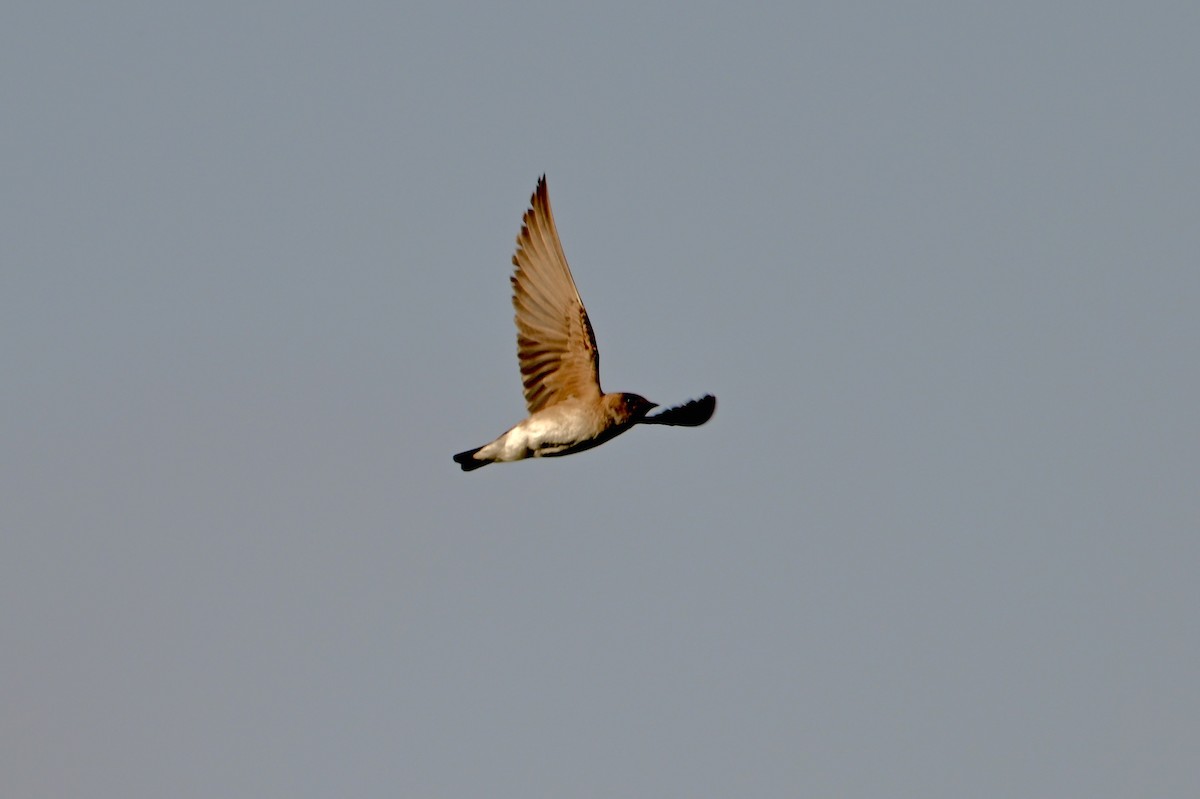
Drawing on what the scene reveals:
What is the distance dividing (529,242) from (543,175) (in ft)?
2.65

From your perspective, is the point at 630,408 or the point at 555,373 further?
the point at 555,373

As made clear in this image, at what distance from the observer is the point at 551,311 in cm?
3009

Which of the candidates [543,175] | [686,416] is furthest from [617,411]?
[543,175]

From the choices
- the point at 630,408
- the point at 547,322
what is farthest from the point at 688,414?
the point at 547,322

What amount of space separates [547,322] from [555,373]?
611 mm

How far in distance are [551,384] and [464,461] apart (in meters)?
1.42

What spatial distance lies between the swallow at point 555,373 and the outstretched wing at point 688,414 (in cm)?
1

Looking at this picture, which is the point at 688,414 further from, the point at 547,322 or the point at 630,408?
the point at 547,322

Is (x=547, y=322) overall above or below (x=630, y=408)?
above

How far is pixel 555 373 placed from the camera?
30312mm

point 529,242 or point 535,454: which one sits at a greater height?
point 529,242

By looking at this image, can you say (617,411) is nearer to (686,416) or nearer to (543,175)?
(686,416)

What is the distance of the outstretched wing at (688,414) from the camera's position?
97.9ft

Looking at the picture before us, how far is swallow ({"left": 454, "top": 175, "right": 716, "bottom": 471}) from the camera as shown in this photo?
29.7 m
